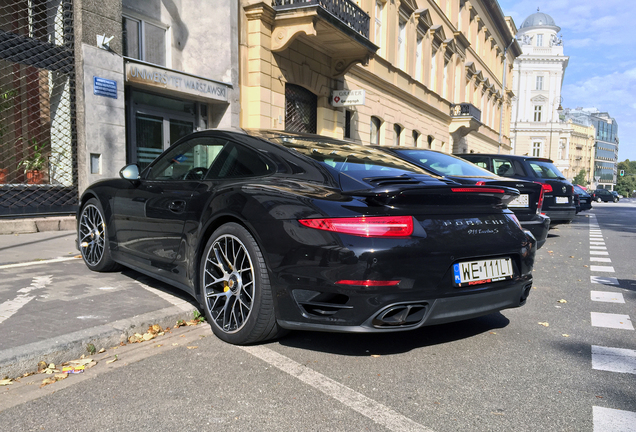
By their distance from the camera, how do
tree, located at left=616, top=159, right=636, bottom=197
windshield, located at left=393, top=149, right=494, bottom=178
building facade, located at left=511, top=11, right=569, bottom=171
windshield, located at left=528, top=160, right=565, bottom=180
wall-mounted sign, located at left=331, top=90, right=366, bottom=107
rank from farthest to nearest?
1. tree, located at left=616, top=159, right=636, bottom=197
2. building facade, located at left=511, top=11, right=569, bottom=171
3. wall-mounted sign, located at left=331, top=90, right=366, bottom=107
4. windshield, located at left=528, top=160, right=565, bottom=180
5. windshield, located at left=393, top=149, right=494, bottom=178

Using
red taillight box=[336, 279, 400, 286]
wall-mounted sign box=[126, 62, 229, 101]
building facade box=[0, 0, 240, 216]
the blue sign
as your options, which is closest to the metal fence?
building facade box=[0, 0, 240, 216]

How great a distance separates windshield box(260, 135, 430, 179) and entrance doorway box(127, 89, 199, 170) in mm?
7797

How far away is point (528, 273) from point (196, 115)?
10.8 meters

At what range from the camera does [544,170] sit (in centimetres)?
1018

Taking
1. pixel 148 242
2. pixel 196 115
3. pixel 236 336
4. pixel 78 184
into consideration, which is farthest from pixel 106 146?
pixel 236 336

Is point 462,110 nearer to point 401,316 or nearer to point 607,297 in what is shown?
point 607,297

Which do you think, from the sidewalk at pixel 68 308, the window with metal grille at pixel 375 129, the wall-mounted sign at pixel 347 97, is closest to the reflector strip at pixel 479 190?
the sidewalk at pixel 68 308

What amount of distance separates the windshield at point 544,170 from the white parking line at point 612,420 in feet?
26.7

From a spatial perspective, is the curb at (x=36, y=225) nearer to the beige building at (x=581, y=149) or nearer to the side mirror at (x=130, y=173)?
the side mirror at (x=130, y=173)

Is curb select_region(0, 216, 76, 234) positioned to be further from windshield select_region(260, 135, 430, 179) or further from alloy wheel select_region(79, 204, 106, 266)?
windshield select_region(260, 135, 430, 179)

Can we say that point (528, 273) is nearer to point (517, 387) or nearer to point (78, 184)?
point (517, 387)

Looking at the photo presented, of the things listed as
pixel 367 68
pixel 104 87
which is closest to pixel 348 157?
pixel 104 87

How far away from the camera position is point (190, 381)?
2773mm

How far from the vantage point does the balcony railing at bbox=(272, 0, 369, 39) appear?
13.0m
